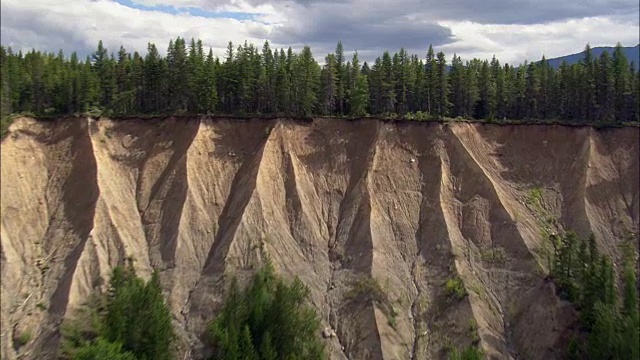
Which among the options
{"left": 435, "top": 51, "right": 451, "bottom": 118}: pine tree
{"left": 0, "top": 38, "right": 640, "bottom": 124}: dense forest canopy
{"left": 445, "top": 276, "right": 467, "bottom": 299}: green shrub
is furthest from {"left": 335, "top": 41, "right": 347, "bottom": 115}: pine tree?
{"left": 445, "top": 276, "right": 467, "bottom": 299}: green shrub

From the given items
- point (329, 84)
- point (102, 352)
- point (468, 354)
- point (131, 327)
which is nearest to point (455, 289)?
point (468, 354)

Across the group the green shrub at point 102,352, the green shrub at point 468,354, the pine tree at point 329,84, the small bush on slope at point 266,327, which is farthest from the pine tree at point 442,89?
the green shrub at point 102,352

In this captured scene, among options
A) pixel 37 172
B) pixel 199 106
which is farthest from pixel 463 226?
pixel 37 172

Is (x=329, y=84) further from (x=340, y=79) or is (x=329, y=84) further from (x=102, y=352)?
(x=102, y=352)

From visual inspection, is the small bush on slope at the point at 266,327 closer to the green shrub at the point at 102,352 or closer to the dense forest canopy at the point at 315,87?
the green shrub at the point at 102,352

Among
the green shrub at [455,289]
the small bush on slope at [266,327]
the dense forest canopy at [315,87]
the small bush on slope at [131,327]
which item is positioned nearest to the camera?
the small bush on slope at [266,327]

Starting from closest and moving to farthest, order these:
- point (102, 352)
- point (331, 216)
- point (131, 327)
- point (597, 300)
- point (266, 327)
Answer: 1. point (102, 352)
2. point (131, 327)
3. point (266, 327)
4. point (597, 300)
5. point (331, 216)

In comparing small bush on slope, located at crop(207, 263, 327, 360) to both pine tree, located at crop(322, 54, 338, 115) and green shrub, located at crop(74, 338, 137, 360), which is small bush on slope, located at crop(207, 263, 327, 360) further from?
pine tree, located at crop(322, 54, 338, 115)
